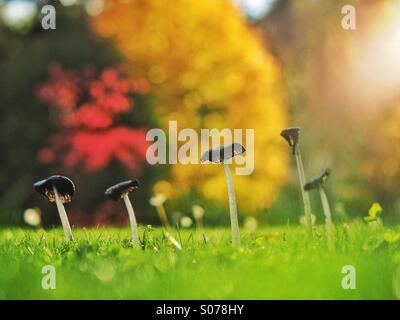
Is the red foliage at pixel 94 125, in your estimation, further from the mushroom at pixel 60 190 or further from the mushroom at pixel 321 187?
the mushroom at pixel 321 187

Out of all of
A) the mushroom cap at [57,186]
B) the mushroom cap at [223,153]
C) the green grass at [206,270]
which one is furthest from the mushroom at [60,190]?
the mushroom cap at [223,153]

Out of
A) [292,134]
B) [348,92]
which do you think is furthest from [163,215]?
[348,92]

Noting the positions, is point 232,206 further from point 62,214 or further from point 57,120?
point 57,120

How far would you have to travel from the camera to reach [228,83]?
10.0 m

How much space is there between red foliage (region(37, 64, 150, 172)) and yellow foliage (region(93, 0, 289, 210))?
40 cm

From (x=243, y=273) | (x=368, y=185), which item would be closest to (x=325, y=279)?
(x=243, y=273)

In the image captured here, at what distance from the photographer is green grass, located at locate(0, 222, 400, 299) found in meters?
3.09

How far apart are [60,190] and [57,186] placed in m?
0.05

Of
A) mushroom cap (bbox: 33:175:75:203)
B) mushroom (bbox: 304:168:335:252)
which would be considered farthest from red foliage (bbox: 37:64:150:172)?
mushroom (bbox: 304:168:335:252)

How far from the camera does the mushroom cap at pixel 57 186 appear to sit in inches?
148

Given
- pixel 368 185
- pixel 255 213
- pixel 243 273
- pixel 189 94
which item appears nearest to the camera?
pixel 243 273

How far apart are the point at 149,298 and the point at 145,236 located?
1010 millimetres
